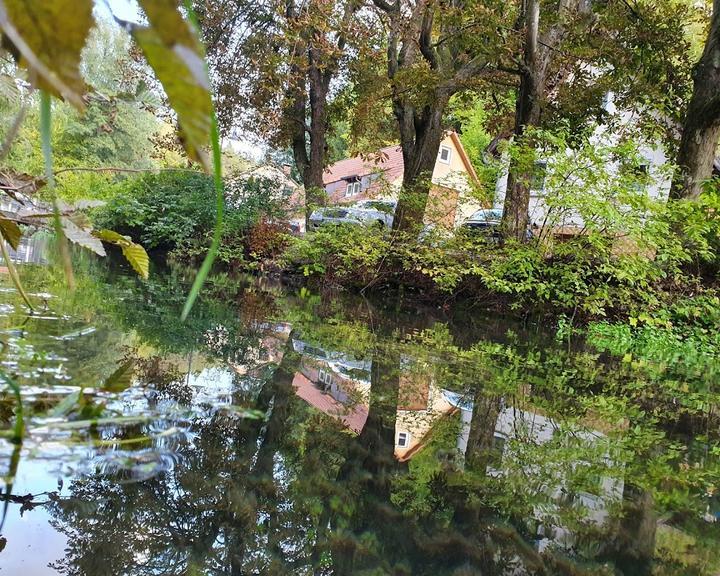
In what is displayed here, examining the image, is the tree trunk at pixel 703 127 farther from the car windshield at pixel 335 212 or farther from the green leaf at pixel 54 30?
the green leaf at pixel 54 30

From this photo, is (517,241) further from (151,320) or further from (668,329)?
(151,320)

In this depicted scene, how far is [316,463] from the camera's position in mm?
1674

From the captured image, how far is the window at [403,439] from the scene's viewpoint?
1956mm

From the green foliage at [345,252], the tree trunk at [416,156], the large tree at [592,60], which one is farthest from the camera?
the tree trunk at [416,156]

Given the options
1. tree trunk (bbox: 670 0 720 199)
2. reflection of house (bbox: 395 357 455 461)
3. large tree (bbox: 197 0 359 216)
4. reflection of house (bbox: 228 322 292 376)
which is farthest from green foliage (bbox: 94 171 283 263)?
reflection of house (bbox: 395 357 455 461)

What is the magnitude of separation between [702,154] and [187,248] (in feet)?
32.3

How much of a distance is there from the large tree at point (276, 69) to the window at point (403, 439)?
9.38 metres

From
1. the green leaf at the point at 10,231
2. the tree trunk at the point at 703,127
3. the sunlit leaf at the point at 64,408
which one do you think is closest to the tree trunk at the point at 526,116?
the tree trunk at the point at 703,127

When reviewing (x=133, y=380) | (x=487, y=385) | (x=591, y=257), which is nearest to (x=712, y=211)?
(x=591, y=257)

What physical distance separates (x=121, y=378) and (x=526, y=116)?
8.41 meters

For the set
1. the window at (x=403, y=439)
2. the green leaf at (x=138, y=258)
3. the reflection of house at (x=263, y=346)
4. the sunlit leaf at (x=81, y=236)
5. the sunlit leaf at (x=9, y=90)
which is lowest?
the window at (x=403, y=439)

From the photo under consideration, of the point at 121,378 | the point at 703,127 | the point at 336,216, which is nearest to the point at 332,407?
the point at 121,378

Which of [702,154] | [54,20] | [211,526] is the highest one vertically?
[702,154]

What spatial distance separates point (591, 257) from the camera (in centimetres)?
767
